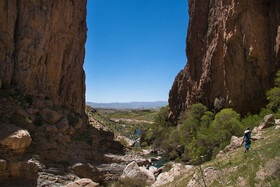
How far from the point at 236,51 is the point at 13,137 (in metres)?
29.2

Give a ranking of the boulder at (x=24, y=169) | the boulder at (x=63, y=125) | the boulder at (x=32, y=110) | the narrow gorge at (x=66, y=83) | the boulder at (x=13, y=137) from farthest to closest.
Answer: the boulder at (x=63, y=125) < the boulder at (x=32, y=110) < the narrow gorge at (x=66, y=83) < the boulder at (x=24, y=169) < the boulder at (x=13, y=137)

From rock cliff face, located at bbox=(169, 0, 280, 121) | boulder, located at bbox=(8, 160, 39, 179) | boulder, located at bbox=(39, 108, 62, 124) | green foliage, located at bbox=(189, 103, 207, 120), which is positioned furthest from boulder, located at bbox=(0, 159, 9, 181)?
green foliage, located at bbox=(189, 103, 207, 120)

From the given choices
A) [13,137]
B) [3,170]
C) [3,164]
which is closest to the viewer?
[3,164]

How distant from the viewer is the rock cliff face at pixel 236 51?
2356 cm

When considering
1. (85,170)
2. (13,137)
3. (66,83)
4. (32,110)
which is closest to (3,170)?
(13,137)

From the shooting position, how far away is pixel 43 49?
1986 cm

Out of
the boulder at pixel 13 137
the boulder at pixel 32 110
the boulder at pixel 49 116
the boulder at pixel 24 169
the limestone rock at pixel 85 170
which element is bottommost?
the limestone rock at pixel 85 170

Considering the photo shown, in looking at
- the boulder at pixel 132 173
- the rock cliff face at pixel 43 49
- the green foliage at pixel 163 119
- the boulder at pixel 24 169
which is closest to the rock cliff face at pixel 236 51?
the green foliage at pixel 163 119

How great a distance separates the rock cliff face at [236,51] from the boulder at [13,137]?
1064 inches

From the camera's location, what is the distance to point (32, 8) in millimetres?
19188

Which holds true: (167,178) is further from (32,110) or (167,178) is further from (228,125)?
(32,110)

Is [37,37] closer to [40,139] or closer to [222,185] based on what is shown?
[40,139]

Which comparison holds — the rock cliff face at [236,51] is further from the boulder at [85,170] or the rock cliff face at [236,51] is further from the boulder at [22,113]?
the boulder at [22,113]

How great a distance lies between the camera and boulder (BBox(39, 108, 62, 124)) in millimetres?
17378
